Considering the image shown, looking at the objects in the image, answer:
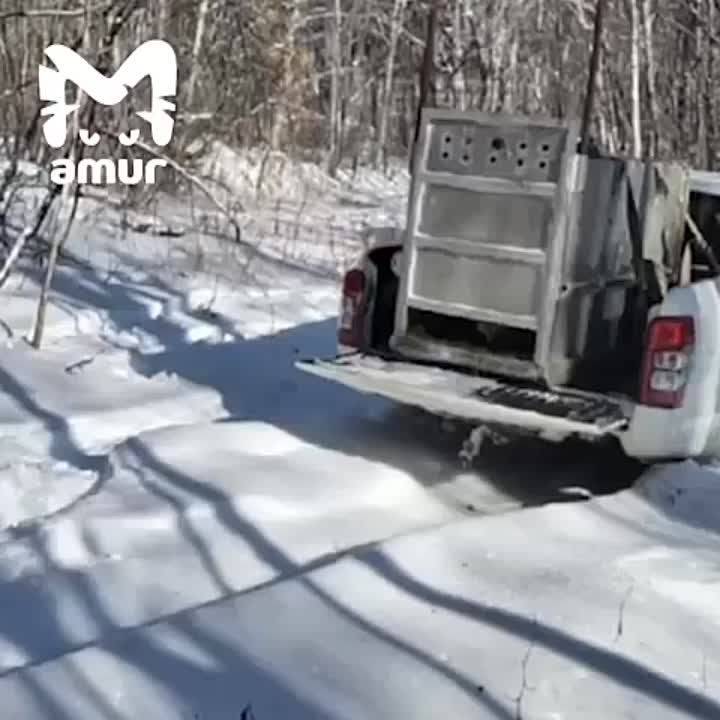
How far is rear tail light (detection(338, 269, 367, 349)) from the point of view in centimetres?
715

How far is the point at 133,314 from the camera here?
10.3 m

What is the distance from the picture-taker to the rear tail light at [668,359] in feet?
19.6

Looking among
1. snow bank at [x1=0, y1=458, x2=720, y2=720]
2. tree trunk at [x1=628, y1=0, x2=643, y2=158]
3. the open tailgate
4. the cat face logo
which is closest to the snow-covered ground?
snow bank at [x1=0, y1=458, x2=720, y2=720]

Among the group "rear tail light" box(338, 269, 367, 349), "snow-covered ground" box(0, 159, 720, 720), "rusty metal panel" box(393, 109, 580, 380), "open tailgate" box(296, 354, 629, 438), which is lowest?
"snow-covered ground" box(0, 159, 720, 720)

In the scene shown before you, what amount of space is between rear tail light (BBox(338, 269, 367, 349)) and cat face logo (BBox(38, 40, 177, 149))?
267 cm

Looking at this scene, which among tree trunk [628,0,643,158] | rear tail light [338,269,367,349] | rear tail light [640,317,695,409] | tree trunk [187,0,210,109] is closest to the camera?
rear tail light [640,317,695,409]

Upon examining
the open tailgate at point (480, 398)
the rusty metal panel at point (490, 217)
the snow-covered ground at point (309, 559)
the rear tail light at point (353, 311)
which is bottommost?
the snow-covered ground at point (309, 559)

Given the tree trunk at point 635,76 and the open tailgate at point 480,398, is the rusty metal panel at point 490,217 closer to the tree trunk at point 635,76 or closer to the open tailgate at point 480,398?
the open tailgate at point 480,398

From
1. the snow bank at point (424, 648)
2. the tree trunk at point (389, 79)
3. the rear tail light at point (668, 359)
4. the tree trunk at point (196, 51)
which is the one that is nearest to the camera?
the snow bank at point (424, 648)

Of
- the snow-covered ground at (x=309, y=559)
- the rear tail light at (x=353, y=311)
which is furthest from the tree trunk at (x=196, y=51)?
the rear tail light at (x=353, y=311)

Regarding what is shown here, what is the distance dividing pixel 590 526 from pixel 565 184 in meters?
1.39

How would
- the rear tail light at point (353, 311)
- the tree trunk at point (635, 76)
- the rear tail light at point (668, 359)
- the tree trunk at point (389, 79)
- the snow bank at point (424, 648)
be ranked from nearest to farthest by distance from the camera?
the snow bank at point (424, 648), the rear tail light at point (668, 359), the rear tail light at point (353, 311), the tree trunk at point (635, 76), the tree trunk at point (389, 79)

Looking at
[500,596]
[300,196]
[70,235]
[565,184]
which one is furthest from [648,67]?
[500,596]

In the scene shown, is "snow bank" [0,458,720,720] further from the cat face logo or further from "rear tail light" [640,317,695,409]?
the cat face logo
